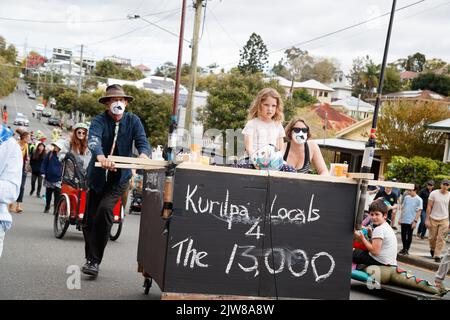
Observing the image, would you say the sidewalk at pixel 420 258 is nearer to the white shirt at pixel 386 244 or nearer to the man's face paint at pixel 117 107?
the white shirt at pixel 386 244

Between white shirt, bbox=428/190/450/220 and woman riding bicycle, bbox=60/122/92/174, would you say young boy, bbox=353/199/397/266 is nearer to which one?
woman riding bicycle, bbox=60/122/92/174

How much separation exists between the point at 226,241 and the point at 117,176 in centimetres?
241

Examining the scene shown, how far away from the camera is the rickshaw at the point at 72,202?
12.0 meters

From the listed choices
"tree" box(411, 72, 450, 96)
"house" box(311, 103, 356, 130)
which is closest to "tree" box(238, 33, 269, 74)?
"house" box(311, 103, 356, 130)

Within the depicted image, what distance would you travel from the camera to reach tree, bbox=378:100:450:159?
1566 inches

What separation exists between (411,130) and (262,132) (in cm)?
3431

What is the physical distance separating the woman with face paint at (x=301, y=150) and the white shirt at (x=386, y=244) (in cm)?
288

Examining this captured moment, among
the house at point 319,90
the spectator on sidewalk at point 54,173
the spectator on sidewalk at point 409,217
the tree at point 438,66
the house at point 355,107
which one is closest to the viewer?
the spectator on sidewalk at point 54,173

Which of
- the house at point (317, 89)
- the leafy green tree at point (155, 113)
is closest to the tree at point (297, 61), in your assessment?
the house at point (317, 89)

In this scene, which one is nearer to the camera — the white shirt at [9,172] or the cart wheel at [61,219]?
the white shirt at [9,172]

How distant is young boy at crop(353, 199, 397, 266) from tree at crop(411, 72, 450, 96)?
96.8 metres

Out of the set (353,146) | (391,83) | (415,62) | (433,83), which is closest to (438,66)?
(391,83)

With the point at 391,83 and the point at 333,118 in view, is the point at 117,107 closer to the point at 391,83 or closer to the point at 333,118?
the point at 333,118
